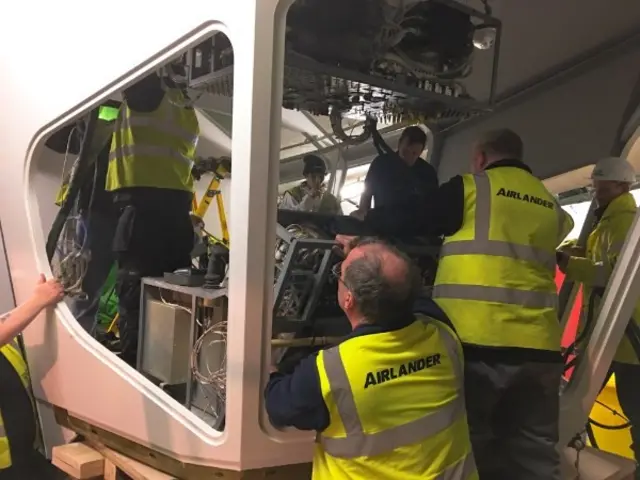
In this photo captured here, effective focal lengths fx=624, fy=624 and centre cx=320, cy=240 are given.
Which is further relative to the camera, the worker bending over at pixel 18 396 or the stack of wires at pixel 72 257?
the stack of wires at pixel 72 257

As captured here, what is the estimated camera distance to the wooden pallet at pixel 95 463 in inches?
68.9

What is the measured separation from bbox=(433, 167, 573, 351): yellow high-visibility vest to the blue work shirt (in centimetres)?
32

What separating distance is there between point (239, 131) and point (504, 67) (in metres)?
1.89

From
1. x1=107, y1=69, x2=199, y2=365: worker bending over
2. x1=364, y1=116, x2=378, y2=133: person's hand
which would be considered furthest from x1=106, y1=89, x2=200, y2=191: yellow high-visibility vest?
x1=364, y1=116, x2=378, y2=133: person's hand

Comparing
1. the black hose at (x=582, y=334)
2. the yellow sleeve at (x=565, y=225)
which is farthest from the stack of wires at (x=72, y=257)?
the black hose at (x=582, y=334)

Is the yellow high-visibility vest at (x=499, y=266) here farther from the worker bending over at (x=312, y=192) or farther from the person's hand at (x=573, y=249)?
the worker bending over at (x=312, y=192)

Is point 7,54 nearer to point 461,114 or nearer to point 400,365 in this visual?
point 461,114

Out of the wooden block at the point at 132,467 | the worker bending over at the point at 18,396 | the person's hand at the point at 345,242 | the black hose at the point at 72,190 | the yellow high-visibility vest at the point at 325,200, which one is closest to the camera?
the person's hand at the point at 345,242

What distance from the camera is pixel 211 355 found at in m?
1.63

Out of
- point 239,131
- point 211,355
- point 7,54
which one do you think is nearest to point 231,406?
point 211,355

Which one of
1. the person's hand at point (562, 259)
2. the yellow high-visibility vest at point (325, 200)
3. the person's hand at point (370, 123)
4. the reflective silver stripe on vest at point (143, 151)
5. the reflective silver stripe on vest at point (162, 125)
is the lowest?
the person's hand at point (562, 259)

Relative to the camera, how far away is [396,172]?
2172mm

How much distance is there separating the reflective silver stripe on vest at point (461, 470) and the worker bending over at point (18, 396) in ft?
4.23

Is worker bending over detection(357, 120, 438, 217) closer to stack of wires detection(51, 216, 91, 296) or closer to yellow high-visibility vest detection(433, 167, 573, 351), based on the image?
yellow high-visibility vest detection(433, 167, 573, 351)
